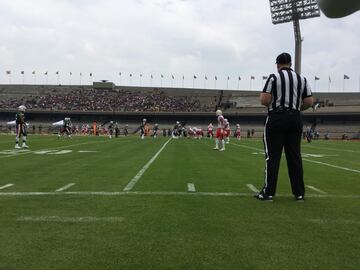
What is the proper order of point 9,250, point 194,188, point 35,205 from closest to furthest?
point 9,250 < point 35,205 < point 194,188

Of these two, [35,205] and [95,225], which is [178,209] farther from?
[35,205]

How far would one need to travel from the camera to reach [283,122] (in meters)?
7.52

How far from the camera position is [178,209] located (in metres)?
6.54

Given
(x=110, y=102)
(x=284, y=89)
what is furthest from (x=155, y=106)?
(x=284, y=89)

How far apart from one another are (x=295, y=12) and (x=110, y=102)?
5499cm

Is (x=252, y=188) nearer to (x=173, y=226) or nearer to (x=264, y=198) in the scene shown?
(x=264, y=198)

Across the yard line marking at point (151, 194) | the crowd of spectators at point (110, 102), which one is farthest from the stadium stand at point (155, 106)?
the yard line marking at point (151, 194)

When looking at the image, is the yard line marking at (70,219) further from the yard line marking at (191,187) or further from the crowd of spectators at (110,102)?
the crowd of spectators at (110,102)

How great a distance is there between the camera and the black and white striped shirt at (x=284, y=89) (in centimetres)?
752

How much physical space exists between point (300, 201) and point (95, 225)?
3.27 metres

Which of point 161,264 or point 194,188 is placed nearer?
point 161,264

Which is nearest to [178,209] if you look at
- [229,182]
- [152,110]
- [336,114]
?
[229,182]

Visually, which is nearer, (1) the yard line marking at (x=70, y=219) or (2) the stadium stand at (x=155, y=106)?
(1) the yard line marking at (x=70, y=219)

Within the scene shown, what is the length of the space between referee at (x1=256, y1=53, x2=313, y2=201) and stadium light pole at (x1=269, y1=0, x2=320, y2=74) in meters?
44.9
